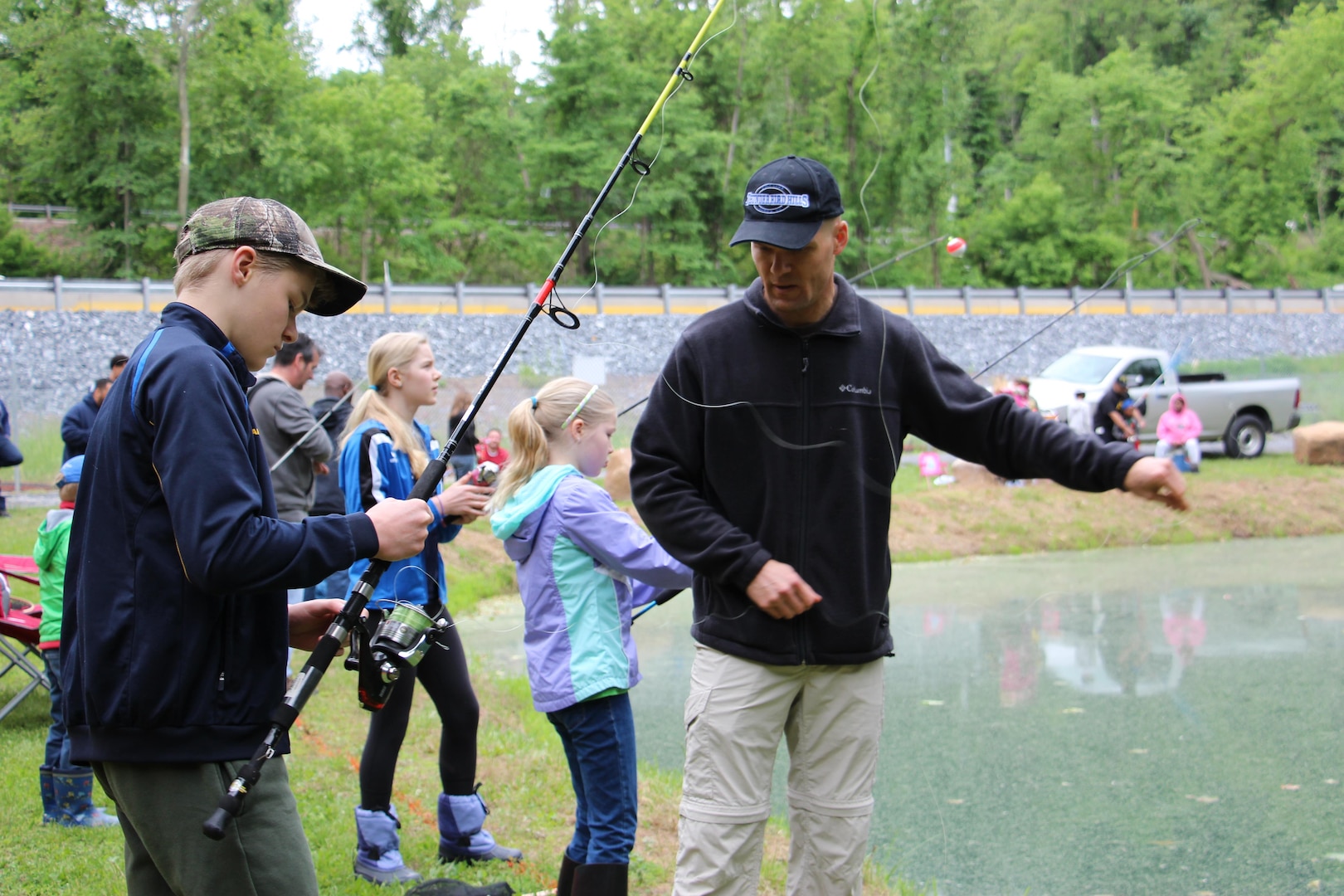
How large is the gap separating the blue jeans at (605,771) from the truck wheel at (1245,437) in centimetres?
1783

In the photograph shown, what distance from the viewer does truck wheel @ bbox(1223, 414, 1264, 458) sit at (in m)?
18.9

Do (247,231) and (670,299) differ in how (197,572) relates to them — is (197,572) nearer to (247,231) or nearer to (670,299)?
(247,231)

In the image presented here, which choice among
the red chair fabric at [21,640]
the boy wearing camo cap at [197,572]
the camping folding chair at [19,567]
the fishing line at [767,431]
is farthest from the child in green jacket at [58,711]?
the fishing line at [767,431]

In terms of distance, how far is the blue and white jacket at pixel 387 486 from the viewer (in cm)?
380

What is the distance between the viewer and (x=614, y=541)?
3.33 meters

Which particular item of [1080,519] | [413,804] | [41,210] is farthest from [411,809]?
[41,210]

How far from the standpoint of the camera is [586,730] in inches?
129

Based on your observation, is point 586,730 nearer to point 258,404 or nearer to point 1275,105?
point 258,404

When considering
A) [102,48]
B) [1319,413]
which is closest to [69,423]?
[1319,413]

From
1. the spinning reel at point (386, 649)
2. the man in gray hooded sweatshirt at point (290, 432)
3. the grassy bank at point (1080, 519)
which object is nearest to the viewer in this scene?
the spinning reel at point (386, 649)

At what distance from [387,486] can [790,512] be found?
5.23 ft

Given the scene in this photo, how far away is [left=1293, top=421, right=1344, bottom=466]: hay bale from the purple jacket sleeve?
51.9 ft

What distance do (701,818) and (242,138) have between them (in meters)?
36.2

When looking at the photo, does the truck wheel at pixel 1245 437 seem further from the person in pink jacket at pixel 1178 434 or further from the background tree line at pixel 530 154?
the background tree line at pixel 530 154
